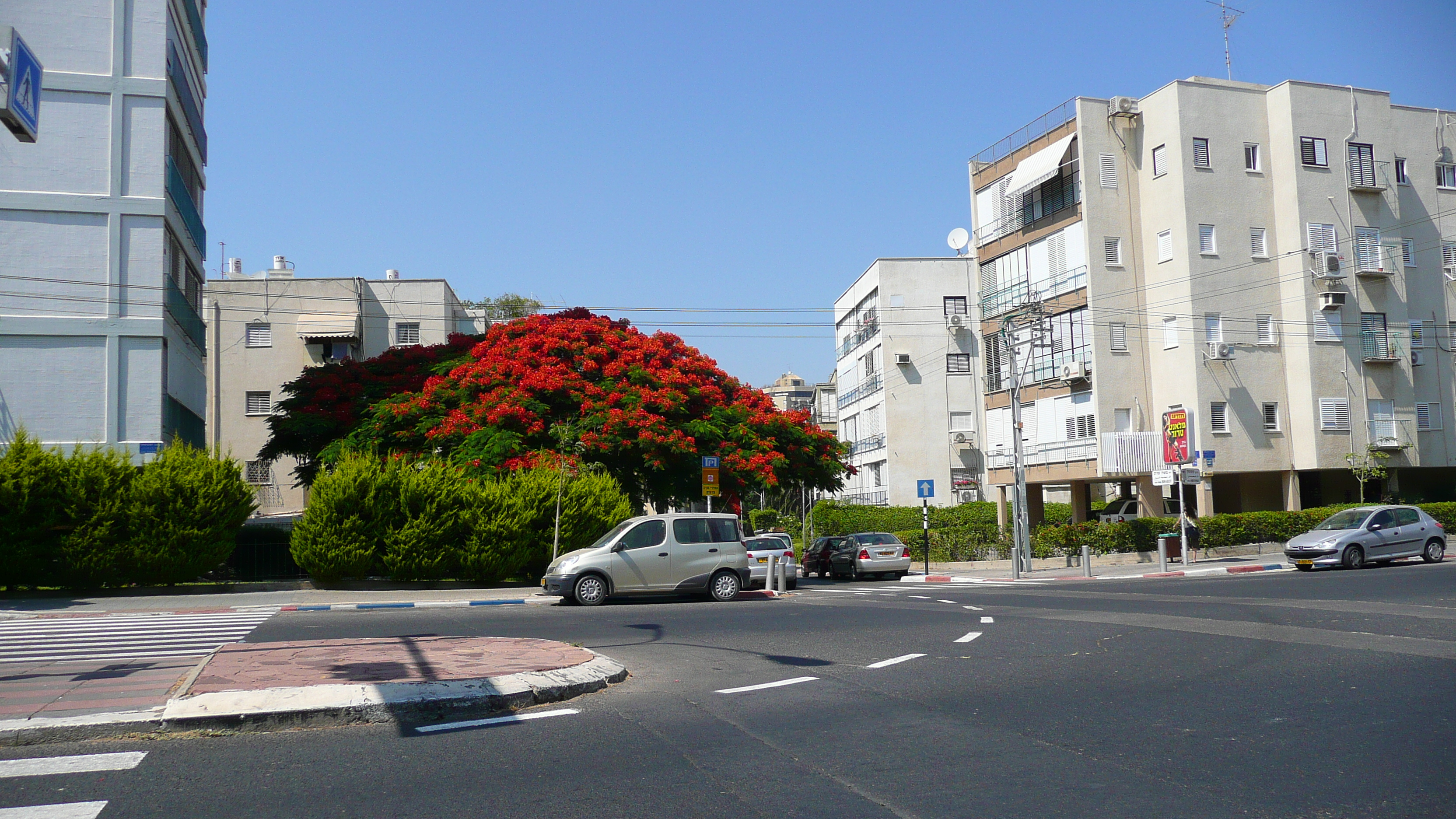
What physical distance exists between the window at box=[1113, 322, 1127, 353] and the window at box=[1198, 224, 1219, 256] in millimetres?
3859

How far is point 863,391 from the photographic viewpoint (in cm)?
6406

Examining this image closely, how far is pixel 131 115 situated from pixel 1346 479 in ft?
144

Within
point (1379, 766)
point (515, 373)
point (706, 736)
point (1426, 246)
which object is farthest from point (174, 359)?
point (1426, 246)

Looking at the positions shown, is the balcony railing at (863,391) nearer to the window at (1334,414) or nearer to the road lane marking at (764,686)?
the window at (1334,414)

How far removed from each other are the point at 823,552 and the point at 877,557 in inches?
142

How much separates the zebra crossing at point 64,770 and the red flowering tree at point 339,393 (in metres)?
23.0

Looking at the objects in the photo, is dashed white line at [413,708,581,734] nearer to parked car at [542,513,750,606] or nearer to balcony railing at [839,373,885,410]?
parked car at [542,513,750,606]

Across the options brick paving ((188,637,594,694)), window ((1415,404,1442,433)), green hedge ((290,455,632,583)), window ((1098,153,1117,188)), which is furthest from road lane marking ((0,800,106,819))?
window ((1415,404,1442,433))

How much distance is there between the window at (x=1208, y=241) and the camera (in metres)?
38.6

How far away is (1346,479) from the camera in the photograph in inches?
1649

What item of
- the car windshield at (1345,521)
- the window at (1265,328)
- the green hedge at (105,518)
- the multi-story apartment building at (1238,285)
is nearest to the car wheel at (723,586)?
the green hedge at (105,518)

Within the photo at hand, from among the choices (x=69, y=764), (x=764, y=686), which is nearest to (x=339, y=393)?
(x=764, y=686)

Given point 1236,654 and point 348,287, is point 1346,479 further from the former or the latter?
point 348,287

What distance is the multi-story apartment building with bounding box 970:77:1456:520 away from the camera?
3850cm
